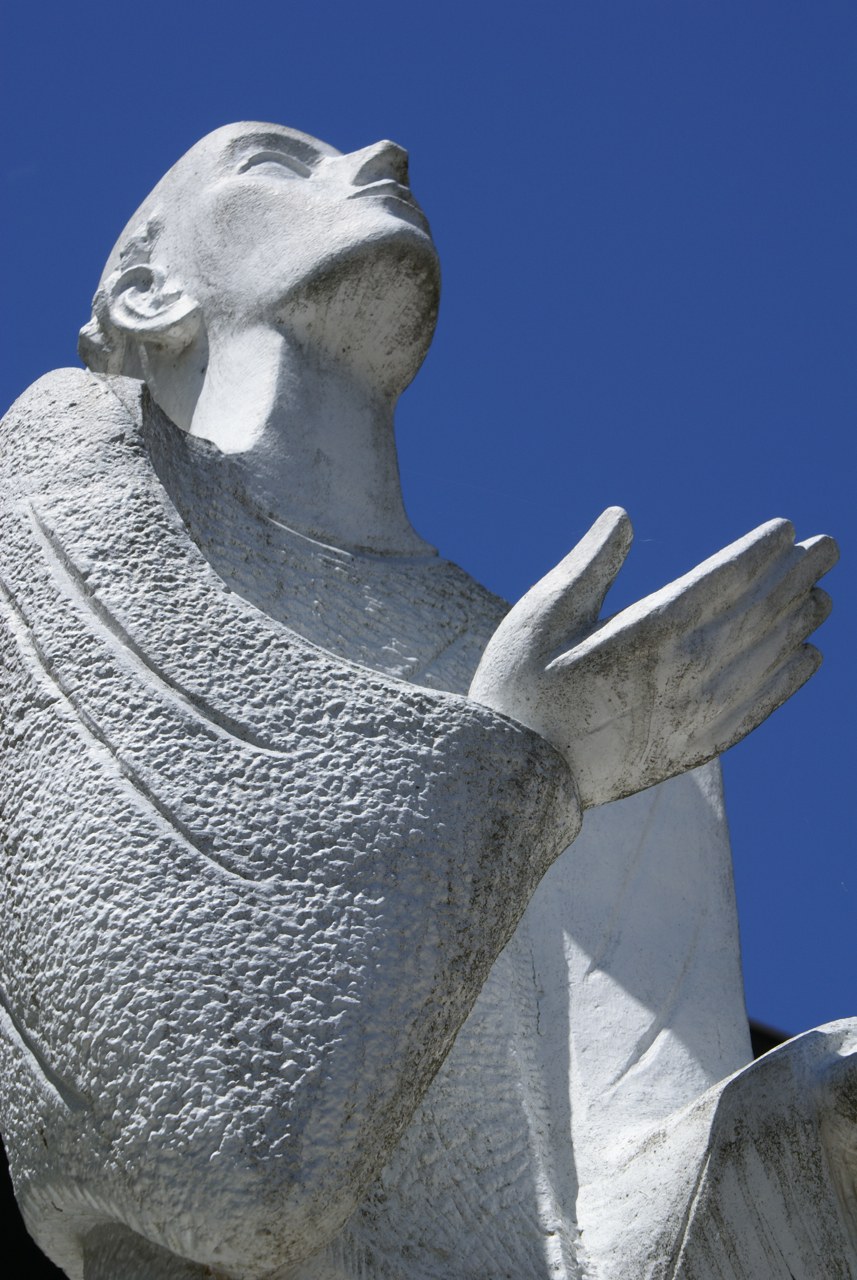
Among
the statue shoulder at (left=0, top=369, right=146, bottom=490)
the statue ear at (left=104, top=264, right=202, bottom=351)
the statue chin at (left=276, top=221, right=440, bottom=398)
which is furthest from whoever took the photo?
the statue ear at (left=104, top=264, right=202, bottom=351)

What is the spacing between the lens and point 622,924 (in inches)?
175

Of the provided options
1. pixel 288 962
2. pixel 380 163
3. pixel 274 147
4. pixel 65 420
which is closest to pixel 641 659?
pixel 288 962

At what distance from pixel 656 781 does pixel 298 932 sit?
741mm

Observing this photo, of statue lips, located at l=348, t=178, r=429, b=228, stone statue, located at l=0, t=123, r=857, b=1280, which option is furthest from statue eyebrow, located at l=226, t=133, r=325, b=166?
stone statue, located at l=0, t=123, r=857, b=1280

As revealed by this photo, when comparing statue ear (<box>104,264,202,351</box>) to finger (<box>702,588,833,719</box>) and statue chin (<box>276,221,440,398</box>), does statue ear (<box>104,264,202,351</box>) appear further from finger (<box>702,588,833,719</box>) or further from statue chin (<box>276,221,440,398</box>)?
finger (<box>702,588,833,719</box>)

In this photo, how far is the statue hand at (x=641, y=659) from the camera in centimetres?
357

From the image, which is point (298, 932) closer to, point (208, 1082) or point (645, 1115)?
point (208, 1082)

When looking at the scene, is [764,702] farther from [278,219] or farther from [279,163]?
[279,163]

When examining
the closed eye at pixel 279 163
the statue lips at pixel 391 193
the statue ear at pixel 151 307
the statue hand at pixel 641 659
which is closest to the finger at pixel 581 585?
the statue hand at pixel 641 659

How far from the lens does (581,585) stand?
3.62 meters

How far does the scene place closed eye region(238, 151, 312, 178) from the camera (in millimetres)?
5027

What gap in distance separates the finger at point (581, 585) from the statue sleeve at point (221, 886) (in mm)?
181

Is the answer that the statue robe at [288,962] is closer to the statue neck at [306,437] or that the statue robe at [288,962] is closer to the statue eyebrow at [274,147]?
the statue neck at [306,437]

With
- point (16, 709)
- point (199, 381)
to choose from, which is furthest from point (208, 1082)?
point (199, 381)
